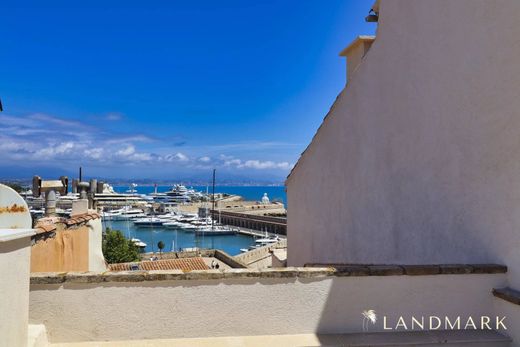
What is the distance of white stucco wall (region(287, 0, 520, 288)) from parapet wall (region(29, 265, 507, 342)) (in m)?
0.71

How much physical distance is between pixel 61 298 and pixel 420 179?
4.99 m

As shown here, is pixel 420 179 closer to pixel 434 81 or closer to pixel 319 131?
pixel 434 81

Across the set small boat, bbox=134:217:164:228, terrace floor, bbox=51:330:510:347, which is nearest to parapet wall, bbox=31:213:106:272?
terrace floor, bbox=51:330:510:347

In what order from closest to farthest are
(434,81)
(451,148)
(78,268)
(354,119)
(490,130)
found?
(490,130) → (451,148) → (434,81) → (354,119) → (78,268)

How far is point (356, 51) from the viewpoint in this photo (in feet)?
31.7

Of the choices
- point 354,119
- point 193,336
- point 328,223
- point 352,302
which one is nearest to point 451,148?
point 352,302

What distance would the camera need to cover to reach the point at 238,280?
408cm

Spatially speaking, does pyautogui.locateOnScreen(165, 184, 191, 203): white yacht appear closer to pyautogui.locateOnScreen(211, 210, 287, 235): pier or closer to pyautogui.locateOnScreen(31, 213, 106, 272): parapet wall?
pyautogui.locateOnScreen(211, 210, 287, 235): pier

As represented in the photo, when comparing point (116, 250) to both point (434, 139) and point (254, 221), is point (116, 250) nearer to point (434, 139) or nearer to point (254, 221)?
point (434, 139)

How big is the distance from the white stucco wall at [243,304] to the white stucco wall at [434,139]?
0.68 m

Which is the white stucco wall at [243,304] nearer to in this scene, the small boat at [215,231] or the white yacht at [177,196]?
the small boat at [215,231]

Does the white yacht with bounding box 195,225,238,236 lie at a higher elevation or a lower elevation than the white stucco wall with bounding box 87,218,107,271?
lower

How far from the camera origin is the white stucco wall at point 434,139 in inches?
157

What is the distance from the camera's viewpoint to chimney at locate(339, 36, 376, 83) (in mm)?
9305
